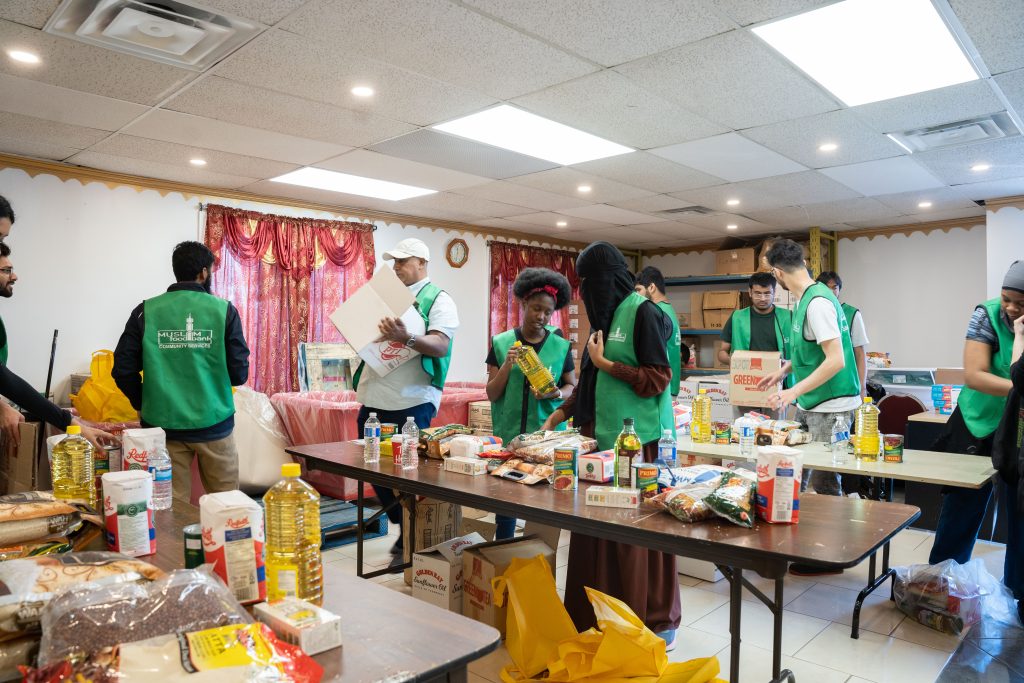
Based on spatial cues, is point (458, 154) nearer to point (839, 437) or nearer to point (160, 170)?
point (160, 170)

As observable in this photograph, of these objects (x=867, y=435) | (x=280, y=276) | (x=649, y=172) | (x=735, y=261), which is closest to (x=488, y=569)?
(x=867, y=435)

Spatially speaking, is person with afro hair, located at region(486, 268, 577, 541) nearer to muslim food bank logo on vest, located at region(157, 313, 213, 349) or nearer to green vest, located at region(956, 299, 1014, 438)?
muslim food bank logo on vest, located at region(157, 313, 213, 349)

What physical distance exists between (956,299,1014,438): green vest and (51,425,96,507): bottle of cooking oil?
344 cm

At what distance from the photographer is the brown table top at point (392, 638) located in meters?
1.08

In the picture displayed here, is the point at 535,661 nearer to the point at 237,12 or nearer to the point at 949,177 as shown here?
the point at 237,12

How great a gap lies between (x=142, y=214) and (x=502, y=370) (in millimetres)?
3959

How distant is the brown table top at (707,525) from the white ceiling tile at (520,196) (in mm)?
3704

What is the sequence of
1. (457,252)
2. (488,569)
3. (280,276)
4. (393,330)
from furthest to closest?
(457,252) < (280,276) < (393,330) < (488,569)

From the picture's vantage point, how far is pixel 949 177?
5.40 m

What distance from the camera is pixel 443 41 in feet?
9.50

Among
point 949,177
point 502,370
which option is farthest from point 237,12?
point 949,177

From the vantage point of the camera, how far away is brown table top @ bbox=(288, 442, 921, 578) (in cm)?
167

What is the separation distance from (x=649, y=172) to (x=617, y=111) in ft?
4.87

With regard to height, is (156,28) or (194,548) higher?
(156,28)
